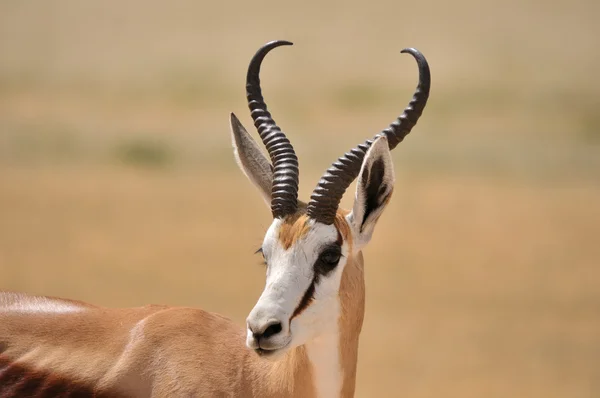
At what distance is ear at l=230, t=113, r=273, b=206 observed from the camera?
8008 millimetres

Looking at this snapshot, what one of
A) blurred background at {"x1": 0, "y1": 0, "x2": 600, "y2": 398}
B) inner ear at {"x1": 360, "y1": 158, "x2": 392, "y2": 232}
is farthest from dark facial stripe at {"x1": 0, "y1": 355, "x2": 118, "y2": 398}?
blurred background at {"x1": 0, "y1": 0, "x2": 600, "y2": 398}

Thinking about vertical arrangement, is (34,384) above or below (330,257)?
below

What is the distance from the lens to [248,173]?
26.4 ft

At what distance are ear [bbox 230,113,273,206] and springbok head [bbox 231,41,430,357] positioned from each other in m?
0.23

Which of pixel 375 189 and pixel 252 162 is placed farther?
pixel 252 162

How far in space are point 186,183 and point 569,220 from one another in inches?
374

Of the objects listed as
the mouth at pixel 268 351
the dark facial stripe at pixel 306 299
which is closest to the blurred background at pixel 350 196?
the dark facial stripe at pixel 306 299

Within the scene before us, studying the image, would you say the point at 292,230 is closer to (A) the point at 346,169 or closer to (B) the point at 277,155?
(A) the point at 346,169

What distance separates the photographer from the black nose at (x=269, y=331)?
6.71 metres

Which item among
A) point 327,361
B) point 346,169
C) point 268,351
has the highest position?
point 346,169

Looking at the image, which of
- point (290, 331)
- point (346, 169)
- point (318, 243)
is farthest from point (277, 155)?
point (290, 331)

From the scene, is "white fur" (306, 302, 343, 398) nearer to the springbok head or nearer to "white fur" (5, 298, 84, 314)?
the springbok head

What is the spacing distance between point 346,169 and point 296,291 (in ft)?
3.39

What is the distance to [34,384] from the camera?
24.0 ft
